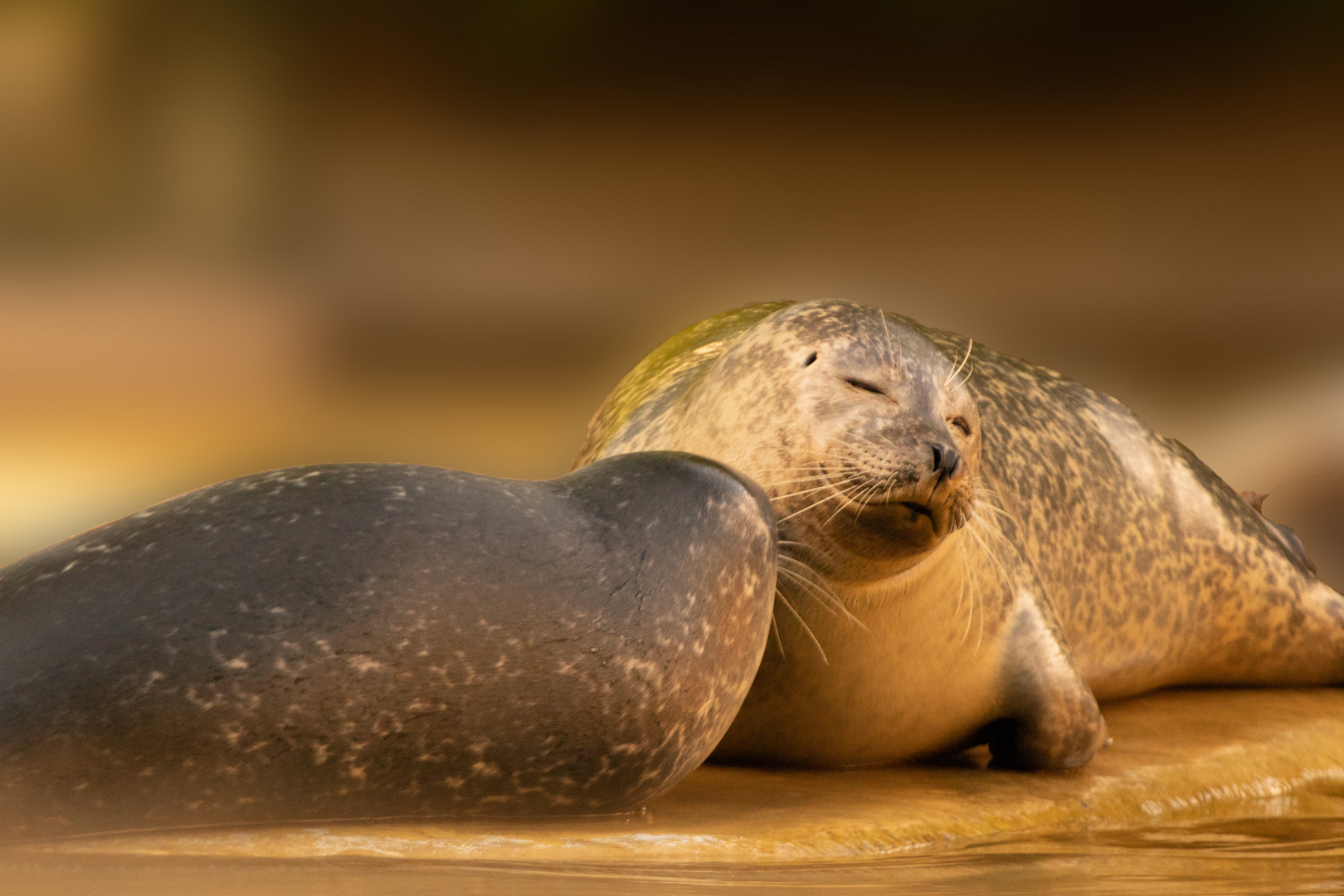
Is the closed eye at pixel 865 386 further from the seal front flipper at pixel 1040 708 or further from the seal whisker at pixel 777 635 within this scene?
the seal front flipper at pixel 1040 708

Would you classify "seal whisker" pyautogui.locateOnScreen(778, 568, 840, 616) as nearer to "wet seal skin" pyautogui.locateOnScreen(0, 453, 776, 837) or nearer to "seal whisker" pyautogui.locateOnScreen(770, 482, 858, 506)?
"seal whisker" pyautogui.locateOnScreen(770, 482, 858, 506)

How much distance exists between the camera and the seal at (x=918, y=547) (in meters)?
2.72

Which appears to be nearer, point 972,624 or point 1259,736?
point 972,624

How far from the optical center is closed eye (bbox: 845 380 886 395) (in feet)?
9.25

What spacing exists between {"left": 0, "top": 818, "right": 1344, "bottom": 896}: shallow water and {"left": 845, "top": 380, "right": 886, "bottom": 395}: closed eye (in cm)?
87

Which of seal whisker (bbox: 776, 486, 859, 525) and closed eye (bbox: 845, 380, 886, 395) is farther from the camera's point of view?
closed eye (bbox: 845, 380, 886, 395)

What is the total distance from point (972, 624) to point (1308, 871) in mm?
997

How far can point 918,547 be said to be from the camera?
A: 2.73 meters

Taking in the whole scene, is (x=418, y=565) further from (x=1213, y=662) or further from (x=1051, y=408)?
(x=1213, y=662)

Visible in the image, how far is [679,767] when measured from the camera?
2352 mm

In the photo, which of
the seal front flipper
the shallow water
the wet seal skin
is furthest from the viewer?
the seal front flipper

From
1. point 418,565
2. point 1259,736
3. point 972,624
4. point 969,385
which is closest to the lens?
point 418,565

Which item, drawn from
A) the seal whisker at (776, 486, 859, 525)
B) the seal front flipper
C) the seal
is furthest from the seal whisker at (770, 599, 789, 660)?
Result: the seal front flipper

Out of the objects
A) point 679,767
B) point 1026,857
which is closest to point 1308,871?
point 1026,857
